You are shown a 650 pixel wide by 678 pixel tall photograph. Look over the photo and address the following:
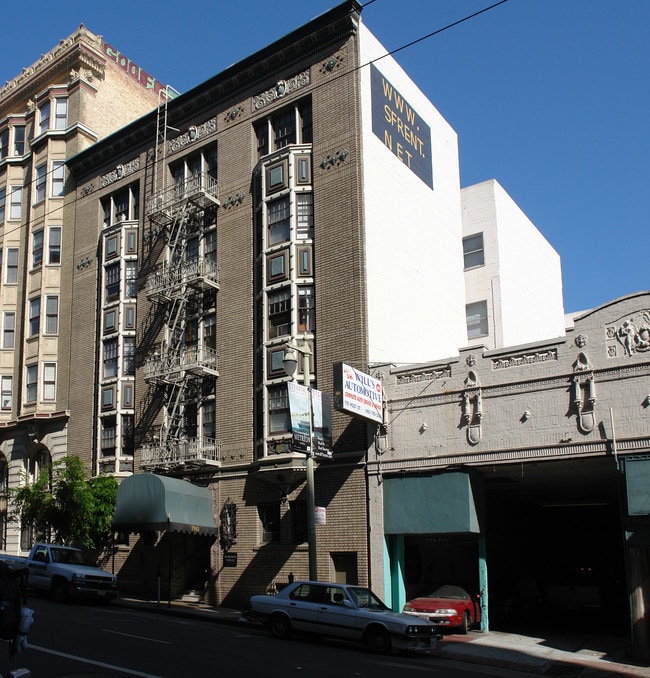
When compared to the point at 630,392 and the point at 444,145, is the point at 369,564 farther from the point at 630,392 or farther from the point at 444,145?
the point at 444,145

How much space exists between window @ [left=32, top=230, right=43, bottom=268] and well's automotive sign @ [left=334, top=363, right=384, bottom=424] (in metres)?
22.6

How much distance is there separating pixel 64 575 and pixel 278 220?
551 inches

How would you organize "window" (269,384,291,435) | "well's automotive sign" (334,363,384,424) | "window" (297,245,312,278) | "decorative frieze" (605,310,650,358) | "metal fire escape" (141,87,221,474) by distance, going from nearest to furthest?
"decorative frieze" (605,310,650,358)
"well's automotive sign" (334,363,384,424)
"window" (269,384,291,435)
"window" (297,245,312,278)
"metal fire escape" (141,87,221,474)

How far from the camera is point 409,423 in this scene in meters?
23.9

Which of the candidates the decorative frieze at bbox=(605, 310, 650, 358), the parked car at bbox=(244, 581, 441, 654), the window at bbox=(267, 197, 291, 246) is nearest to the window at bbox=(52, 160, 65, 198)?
the window at bbox=(267, 197, 291, 246)

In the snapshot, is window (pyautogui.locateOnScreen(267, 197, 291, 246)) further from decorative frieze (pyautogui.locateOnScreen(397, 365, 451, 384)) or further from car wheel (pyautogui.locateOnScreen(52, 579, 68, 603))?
car wheel (pyautogui.locateOnScreen(52, 579, 68, 603))

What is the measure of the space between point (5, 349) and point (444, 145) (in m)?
23.8

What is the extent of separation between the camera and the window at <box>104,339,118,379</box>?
3475 centimetres

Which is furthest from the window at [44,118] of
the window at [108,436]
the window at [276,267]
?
the window at [276,267]

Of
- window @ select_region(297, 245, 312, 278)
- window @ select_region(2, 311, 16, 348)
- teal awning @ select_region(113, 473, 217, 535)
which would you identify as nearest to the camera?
teal awning @ select_region(113, 473, 217, 535)

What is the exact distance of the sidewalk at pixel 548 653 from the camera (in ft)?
56.3

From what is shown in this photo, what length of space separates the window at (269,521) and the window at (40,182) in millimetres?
22211

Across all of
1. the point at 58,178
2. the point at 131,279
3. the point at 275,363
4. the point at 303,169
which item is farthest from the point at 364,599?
the point at 58,178

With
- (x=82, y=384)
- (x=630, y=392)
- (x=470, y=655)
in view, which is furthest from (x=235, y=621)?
(x=82, y=384)
